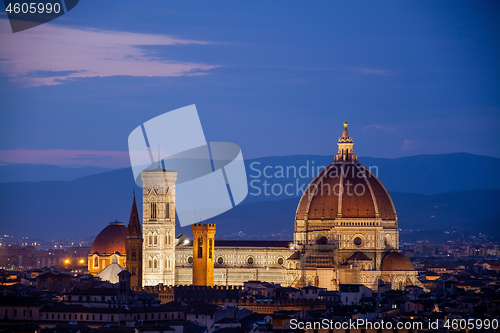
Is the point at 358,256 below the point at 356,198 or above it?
below

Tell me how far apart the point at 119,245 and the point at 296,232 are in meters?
26.5

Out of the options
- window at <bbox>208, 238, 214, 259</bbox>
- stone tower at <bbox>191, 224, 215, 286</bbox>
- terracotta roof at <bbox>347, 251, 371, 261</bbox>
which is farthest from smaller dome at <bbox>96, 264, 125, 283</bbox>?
terracotta roof at <bbox>347, 251, 371, 261</bbox>

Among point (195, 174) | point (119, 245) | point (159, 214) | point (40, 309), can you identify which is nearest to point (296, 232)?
point (159, 214)

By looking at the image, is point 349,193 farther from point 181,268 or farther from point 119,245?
point 119,245

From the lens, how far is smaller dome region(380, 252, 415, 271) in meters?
123

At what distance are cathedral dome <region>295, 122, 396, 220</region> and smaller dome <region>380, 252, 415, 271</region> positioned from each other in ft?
17.6

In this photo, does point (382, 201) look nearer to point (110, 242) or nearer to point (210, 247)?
point (210, 247)

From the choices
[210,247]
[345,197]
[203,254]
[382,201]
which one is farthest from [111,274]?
[382,201]

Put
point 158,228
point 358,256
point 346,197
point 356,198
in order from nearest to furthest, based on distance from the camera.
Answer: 1. point 358,256
2. point 158,228
3. point 356,198
4. point 346,197

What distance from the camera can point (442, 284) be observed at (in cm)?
12575

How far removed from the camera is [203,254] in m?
122

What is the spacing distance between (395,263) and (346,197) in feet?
32.3

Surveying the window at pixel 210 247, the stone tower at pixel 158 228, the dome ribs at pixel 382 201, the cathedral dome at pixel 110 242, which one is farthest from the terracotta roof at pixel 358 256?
the cathedral dome at pixel 110 242

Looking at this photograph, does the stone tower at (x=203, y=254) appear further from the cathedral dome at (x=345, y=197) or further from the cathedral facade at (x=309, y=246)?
the cathedral dome at (x=345, y=197)
